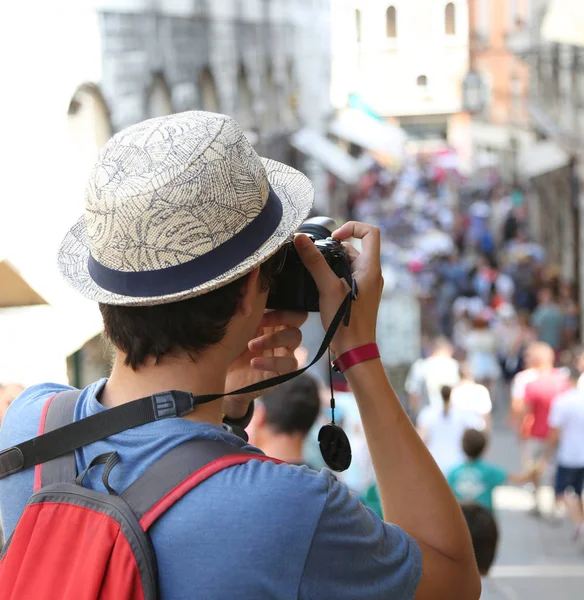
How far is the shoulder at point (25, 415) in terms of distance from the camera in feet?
4.89

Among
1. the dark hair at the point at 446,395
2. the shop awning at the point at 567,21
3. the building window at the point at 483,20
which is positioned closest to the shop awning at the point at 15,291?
the dark hair at the point at 446,395

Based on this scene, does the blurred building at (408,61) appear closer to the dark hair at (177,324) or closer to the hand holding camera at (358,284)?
the hand holding camera at (358,284)

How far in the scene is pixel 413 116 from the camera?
3544 centimetres

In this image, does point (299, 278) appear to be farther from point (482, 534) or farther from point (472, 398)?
point (472, 398)

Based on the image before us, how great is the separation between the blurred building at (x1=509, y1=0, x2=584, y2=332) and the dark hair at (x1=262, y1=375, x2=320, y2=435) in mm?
11161

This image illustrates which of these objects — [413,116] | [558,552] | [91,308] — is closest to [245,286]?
[91,308]

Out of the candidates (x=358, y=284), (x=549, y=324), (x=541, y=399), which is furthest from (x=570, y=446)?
(x=358, y=284)

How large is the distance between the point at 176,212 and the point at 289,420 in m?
2.97

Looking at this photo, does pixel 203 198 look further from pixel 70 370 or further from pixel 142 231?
pixel 70 370

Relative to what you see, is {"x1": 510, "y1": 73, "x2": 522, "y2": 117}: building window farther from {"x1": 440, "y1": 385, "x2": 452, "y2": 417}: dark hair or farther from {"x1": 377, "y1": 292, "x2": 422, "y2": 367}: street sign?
{"x1": 440, "y1": 385, "x2": 452, "y2": 417}: dark hair

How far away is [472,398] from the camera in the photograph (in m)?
9.24

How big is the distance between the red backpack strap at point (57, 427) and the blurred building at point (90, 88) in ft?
7.80

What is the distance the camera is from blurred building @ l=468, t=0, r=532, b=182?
25989 mm

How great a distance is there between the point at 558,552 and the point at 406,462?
747 centimetres
